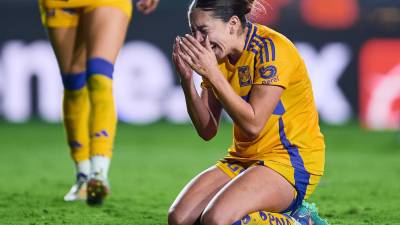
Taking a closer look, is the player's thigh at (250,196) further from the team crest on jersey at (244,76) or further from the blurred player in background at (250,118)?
the team crest on jersey at (244,76)

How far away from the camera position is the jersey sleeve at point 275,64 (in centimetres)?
362

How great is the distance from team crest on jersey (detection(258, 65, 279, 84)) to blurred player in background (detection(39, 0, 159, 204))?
1.29 metres

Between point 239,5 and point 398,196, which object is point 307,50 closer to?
point 398,196

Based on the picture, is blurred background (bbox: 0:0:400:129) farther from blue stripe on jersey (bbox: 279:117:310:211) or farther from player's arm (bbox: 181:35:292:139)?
player's arm (bbox: 181:35:292:139)

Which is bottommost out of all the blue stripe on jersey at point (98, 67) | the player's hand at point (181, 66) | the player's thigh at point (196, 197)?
the player's thigh at point (196, 197)

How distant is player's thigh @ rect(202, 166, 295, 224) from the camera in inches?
139

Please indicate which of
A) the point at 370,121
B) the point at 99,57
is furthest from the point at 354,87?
the point at 99,57

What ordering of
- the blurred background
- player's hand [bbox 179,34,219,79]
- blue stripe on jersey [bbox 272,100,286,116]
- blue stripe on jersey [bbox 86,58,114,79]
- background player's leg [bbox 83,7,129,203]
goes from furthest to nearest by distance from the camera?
the blurred background < blue stripe on jersey [bbox 86,58,114,79] < background player's leg [bbox 83,7,129,203] < blue stripe on jersey [bbox 272,100,286,116] < player's hand [bbox 179,34,219,79]

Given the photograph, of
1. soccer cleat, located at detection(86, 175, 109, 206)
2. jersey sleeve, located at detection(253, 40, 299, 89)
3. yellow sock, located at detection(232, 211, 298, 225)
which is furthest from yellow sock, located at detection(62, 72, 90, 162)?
yellow sock, located at detection(232, 211, 298, 225)

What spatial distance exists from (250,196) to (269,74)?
503 millimetres

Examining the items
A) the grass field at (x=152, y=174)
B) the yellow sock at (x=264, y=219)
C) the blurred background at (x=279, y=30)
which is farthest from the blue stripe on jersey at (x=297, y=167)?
the blurred background at (x=279, y=30)


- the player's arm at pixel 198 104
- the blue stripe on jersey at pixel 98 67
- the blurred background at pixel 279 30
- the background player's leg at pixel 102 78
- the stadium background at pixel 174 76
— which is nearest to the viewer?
the player's arm at pixel 198 104

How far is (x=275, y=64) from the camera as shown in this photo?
3650 mm

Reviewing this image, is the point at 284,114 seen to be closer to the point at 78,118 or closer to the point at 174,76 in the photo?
the point at 78,118
